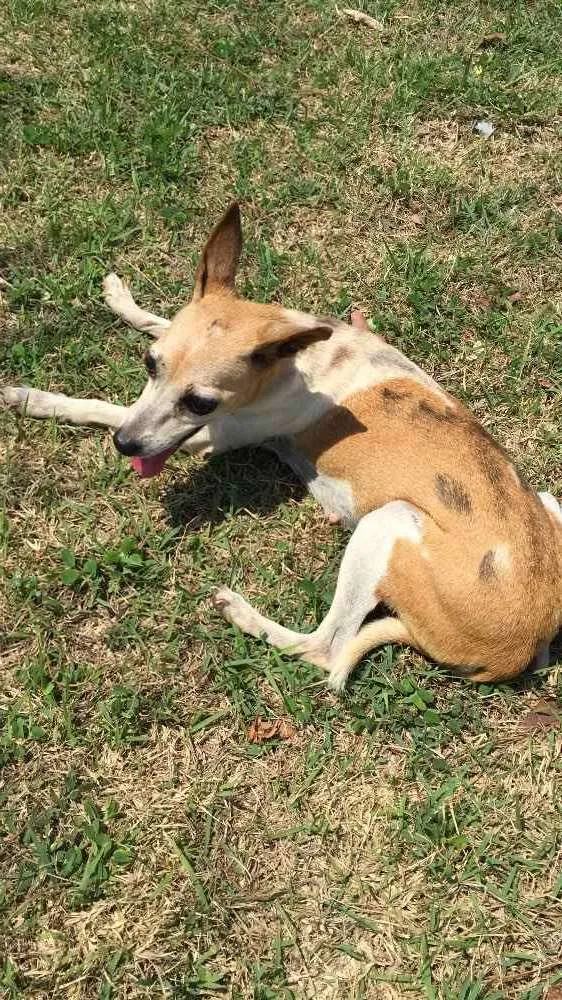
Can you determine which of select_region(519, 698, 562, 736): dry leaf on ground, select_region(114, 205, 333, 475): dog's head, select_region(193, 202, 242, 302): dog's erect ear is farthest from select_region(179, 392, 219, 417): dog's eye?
select_region(519, 698, 562, 736): dry leaf on ground

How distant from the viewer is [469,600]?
3.73 meters

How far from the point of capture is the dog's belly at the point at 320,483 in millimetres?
4422

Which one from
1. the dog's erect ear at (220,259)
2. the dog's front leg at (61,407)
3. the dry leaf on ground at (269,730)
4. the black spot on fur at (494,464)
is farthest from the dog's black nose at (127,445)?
the black spot on fur at (494,464)

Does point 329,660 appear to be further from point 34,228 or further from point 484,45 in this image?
point 484,45

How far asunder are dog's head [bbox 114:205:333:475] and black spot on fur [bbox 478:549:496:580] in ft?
4.28

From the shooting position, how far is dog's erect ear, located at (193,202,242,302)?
13.2 feet

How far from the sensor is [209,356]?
383 cm

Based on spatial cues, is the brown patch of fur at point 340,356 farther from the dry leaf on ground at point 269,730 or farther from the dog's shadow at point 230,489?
the dry leaf on ground at point 269,730

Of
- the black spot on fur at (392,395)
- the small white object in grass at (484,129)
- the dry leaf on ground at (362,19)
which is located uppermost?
the dry leaf on ground at (362,19)

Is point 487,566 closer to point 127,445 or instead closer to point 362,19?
point 127,445

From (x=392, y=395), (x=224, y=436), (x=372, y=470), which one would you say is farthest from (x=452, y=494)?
(x=224, y=436)

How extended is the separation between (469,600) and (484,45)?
5.60 m

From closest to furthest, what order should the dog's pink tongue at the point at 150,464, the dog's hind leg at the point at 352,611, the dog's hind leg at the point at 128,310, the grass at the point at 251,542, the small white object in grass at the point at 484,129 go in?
the grass at the point at 251,542 < the dog's hind leg at the point at 352,611 < the dog's pink tongue at the point at 150,464 < the dog's hind leg at the point at 128,310 < the small white object in grass at the point at 484,129

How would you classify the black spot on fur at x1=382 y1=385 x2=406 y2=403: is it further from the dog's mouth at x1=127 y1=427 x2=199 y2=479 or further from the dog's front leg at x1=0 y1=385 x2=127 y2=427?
the dog's front leg at x1=0 y1=385 x2=127 y2=427
